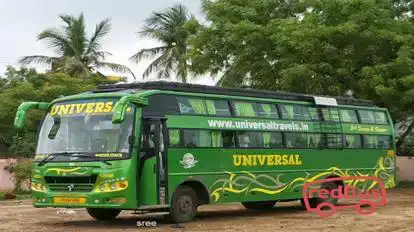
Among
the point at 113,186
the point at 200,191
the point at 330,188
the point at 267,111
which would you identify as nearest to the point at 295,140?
the point at 267,111

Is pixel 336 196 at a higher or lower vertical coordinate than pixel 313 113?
lower

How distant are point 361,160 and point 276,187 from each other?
4.04 metres

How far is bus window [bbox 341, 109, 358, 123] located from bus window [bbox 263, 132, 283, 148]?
3218 millimetres

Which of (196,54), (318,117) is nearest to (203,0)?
(196,54)

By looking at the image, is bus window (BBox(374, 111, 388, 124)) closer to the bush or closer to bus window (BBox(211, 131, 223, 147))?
bus window (BBox(211, 131, 223, 147))

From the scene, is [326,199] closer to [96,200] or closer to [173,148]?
[173,148]

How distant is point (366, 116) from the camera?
2081 cm

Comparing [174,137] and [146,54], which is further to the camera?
[146,54]

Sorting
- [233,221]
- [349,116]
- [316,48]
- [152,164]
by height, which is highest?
[316,48]

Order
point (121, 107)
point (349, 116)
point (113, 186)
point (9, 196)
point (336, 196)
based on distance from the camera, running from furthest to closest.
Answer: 1. point (9, 196)
2. point (349, 116)
3. point (336, 196)
4. point (113, 186)
5. point (121, 107)

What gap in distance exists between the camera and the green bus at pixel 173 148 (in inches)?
538

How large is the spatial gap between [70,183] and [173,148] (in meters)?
2.22

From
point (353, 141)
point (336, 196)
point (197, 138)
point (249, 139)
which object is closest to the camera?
point (197, 138)

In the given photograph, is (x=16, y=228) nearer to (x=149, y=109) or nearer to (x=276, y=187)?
(x=149, y=109)
